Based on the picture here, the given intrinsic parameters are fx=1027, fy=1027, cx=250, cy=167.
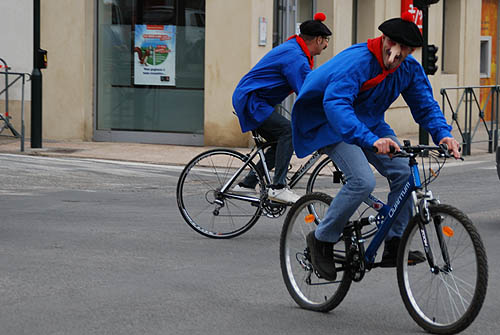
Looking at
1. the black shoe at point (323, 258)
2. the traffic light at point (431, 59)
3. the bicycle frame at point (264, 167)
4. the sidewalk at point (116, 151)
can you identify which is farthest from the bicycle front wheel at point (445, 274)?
the traffic light at point (431, 59)

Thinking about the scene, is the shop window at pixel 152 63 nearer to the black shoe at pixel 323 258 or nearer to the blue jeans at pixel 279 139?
the blue jeans at pixel 279 139

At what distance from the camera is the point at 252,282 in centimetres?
658

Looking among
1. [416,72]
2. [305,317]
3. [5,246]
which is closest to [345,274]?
[305,317]

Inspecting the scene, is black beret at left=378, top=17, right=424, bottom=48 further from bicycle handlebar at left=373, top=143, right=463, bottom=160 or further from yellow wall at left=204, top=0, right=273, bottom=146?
yellow wall at left=204, top=0, right=273, bottom=146

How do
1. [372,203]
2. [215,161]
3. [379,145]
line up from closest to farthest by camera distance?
[379,145], [372,203], [215,161]

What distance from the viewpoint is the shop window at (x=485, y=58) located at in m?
26.9

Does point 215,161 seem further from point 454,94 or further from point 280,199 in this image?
point 454,94

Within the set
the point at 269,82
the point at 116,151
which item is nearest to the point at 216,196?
the point at 269,82

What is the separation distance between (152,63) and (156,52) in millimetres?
200

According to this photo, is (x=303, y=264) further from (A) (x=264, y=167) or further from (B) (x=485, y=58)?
(B) (x=485, y=58)

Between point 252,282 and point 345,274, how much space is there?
111 centimetres

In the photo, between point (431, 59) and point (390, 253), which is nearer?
point (390, 253)

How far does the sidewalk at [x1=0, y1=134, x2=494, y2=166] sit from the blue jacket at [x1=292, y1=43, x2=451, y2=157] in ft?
28.0

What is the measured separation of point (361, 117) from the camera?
5.71m
